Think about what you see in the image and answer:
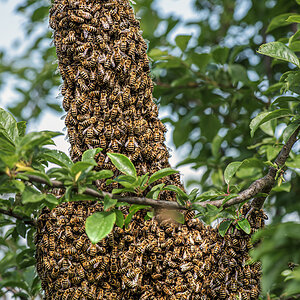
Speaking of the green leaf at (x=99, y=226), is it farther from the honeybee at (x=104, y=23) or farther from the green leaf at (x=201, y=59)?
the green leaf at (x=201, y=59)

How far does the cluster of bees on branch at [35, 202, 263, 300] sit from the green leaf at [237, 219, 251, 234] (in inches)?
4.2

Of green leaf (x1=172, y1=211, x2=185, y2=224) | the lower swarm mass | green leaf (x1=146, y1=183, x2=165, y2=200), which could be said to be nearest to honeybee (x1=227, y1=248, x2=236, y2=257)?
the lower swarm mass

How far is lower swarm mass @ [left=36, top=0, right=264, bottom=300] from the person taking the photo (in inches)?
58.1

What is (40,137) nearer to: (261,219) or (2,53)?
(261,219)

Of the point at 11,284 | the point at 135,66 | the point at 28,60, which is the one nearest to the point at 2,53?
the point at 28,60

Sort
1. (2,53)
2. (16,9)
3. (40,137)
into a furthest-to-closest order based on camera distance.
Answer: (2,53) < (16,9) < (40,137)

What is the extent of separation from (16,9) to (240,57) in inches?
80.9

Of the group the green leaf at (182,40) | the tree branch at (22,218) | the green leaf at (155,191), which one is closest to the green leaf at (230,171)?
the green leaf at (155,191)

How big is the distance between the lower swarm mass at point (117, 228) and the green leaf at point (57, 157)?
0.21 m


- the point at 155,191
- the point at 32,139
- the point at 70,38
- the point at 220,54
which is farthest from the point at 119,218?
the point at 220,54

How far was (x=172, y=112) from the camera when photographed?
356 cm

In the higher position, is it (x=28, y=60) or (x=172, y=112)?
(x=28, y=60)

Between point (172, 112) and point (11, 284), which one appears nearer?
point (11, 284)

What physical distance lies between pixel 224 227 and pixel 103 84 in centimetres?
79
